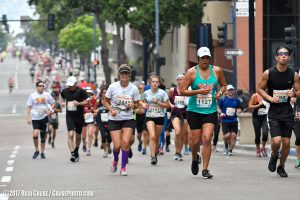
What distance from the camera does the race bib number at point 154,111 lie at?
20.2 metres

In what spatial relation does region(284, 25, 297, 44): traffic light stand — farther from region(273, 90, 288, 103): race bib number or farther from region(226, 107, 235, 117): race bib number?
region(273, 90, 288, 103): race bib number

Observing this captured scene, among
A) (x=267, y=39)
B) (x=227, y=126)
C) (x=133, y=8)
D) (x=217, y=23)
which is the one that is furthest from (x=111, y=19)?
(x=227, y=126)

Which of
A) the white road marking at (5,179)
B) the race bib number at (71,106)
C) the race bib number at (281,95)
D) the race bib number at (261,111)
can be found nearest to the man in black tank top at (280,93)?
the race bib number at (281,95)

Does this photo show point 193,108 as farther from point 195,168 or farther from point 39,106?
point 39,106

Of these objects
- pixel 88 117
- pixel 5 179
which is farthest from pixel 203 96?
pixel 88 117

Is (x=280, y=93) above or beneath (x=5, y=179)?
above

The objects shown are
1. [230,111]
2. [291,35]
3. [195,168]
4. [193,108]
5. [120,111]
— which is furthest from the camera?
[291,35]

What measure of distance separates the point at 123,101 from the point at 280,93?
2.93m

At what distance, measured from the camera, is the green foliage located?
367 feet

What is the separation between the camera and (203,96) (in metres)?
14.9

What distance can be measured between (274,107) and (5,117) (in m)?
43.5

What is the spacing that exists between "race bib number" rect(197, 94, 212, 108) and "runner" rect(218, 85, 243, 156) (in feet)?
26.8

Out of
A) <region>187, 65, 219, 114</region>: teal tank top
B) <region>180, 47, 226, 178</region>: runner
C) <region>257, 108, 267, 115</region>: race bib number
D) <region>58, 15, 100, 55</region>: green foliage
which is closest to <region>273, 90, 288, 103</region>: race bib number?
<region>180, 47, 226, 178</region>: runner

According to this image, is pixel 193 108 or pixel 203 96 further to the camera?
pixel 193 108
